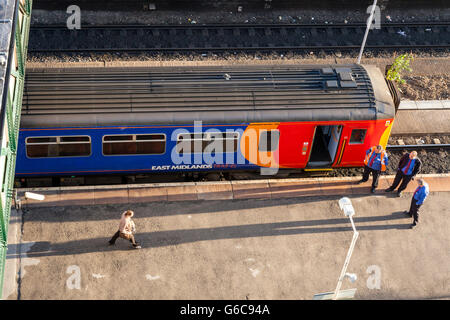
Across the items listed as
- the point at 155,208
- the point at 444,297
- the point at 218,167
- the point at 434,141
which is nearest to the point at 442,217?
the point at 444,297

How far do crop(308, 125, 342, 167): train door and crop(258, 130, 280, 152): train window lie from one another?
57.0 inches

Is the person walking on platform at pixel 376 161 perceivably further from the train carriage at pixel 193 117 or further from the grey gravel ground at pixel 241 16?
→ the grey gravel ground at pixel 241 16

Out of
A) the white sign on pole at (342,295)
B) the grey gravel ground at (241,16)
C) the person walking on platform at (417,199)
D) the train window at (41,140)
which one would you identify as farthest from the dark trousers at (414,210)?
the grey gravel ground at (241,16)

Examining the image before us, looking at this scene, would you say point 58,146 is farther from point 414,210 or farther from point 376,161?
point 414,210

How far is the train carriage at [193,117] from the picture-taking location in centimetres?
1625

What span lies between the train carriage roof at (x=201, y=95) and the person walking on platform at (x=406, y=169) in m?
1.31

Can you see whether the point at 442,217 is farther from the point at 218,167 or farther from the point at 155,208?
the point at 155,208

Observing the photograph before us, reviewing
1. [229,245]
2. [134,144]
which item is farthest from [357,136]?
[134,144]

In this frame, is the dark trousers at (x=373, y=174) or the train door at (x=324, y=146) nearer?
the dark trousers at (x=373, y=174)

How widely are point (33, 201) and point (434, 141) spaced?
1271cm

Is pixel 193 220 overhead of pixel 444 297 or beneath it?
overhead

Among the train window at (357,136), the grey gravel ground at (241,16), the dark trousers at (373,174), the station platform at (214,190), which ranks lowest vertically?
the station platform at (214,190)

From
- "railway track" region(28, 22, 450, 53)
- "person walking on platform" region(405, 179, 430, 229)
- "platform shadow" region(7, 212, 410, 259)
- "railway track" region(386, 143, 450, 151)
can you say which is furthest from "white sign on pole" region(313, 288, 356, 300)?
"railway track" region(28, 22, 450, 53)

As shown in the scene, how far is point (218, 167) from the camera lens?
17.6m
